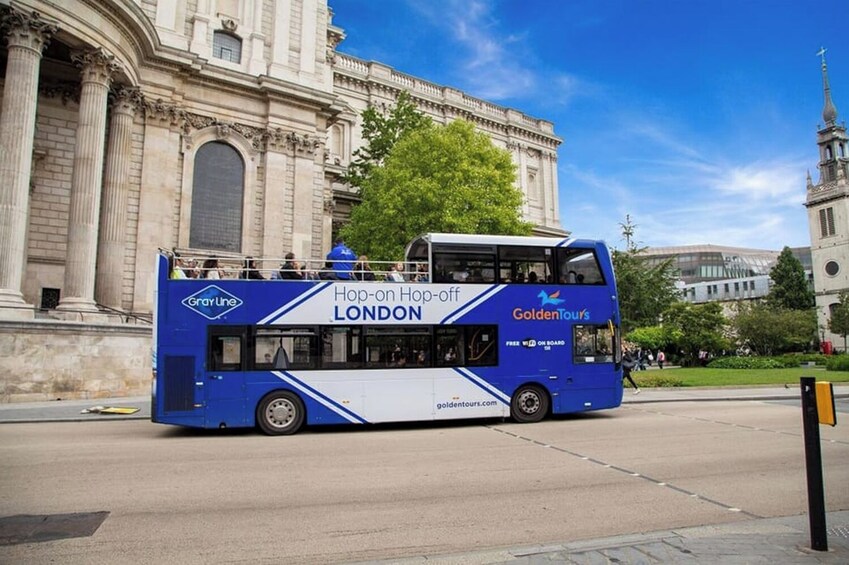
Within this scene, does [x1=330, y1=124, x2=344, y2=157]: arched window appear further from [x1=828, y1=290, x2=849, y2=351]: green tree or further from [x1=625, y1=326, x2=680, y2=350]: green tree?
[x1=828, y1=290, x2=849, y2=351]: green tree

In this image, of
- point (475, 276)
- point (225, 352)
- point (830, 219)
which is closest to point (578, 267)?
point (475, 276)

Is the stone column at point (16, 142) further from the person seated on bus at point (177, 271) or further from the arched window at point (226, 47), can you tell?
the arched window at point (226, 47)

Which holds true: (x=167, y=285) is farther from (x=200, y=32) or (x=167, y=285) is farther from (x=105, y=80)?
(x=200, y=32)

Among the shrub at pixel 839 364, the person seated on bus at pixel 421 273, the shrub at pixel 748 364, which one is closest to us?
the person seated on bus at pixel 421 273

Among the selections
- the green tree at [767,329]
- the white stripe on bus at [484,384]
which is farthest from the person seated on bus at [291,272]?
the green tree at [767,329]

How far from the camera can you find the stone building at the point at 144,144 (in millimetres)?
19594

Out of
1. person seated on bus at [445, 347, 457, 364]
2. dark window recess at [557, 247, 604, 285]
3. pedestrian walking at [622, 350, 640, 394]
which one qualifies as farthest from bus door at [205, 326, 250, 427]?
pedestrian walking at [622, 350, 640, 394]

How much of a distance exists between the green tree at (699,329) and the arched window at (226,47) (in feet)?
107

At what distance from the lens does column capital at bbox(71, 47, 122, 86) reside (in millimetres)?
21828

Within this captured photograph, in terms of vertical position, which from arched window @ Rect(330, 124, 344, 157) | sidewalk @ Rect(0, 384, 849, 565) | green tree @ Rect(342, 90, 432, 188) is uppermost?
arched window @ Rect(330, 124, 344, 157)

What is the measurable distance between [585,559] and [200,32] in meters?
31.3

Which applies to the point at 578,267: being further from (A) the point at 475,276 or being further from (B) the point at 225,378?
(B) the point at 225,378

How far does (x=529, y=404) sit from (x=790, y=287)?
78.1 meters

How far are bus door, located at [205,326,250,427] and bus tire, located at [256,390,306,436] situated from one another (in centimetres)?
39
